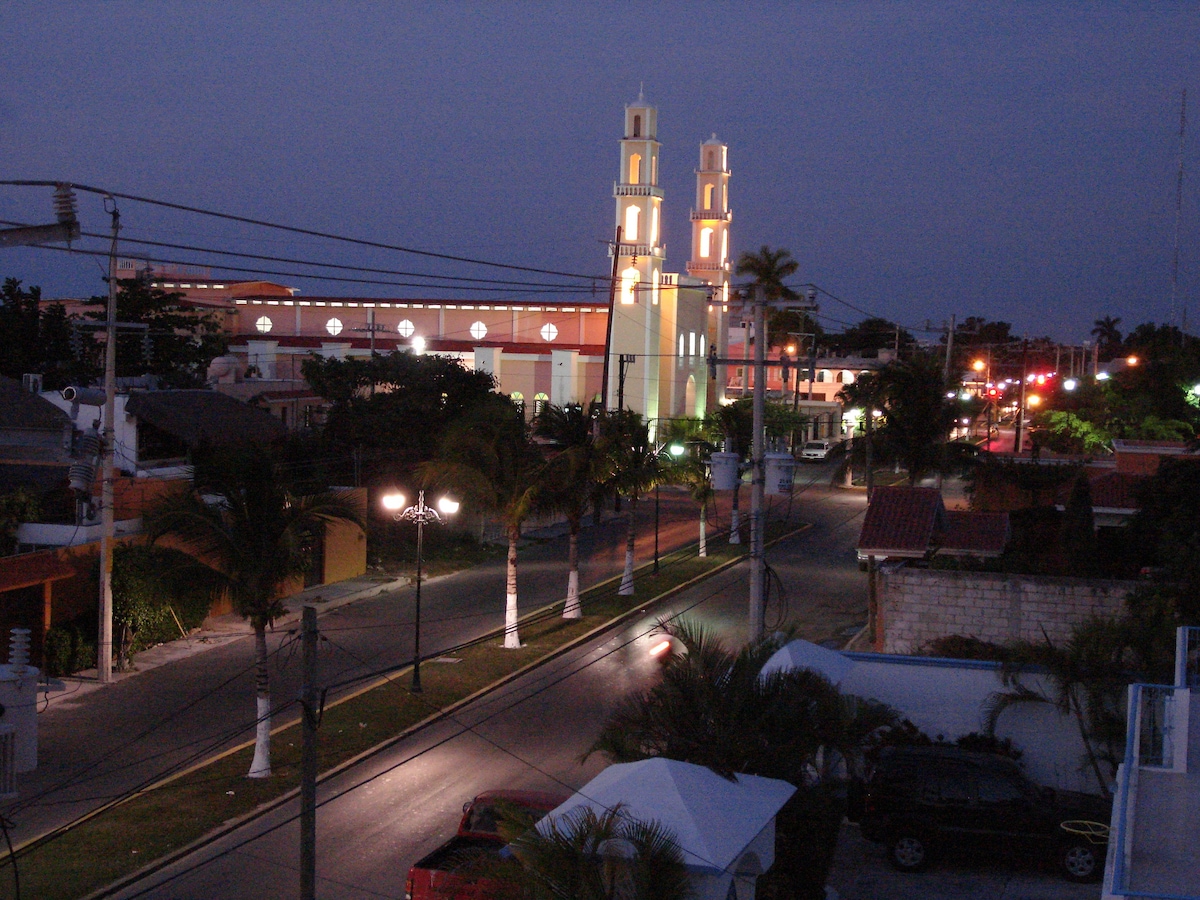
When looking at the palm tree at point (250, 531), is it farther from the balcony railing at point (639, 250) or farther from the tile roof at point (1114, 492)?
the balcony railing at point (639, 250)

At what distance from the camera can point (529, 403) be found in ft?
235

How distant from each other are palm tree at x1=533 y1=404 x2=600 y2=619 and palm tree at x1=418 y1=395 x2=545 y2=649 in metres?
0.55

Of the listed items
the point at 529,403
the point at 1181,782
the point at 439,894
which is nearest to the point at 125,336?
the point at 529,403

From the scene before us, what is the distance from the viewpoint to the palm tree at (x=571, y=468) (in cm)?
2987

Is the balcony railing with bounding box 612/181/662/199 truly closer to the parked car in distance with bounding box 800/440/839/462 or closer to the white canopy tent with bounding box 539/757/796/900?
the parked car in distance with bounding box 800/440/839/462

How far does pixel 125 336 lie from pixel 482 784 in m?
44.5

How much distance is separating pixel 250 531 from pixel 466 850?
757 centimetres

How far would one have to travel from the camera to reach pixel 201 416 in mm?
41594

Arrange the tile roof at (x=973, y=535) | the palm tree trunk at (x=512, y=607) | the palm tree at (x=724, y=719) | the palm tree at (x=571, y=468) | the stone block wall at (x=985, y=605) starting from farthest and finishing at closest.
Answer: the tile roof at (x=973, y=535)
the palm tree at (x=571, y=468)
the palm tree trunk at (x=512, y=607)
the stone block wall at (x=985, y=605)
the palm tree at (x=724, y=719)

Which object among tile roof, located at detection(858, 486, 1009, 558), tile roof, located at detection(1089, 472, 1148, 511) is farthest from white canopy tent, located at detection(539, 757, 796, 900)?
tile roof, located at detection(1089, 472, 1148, 511)

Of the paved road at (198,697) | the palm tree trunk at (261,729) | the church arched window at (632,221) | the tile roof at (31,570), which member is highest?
the church arched window at (632,221)

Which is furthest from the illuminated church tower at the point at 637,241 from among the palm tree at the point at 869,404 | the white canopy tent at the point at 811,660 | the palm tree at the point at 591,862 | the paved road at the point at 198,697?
the palm tree at the point at 591,862

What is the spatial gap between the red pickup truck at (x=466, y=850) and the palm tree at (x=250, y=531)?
16.5 ft

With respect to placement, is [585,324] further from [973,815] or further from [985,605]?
[973,815]
